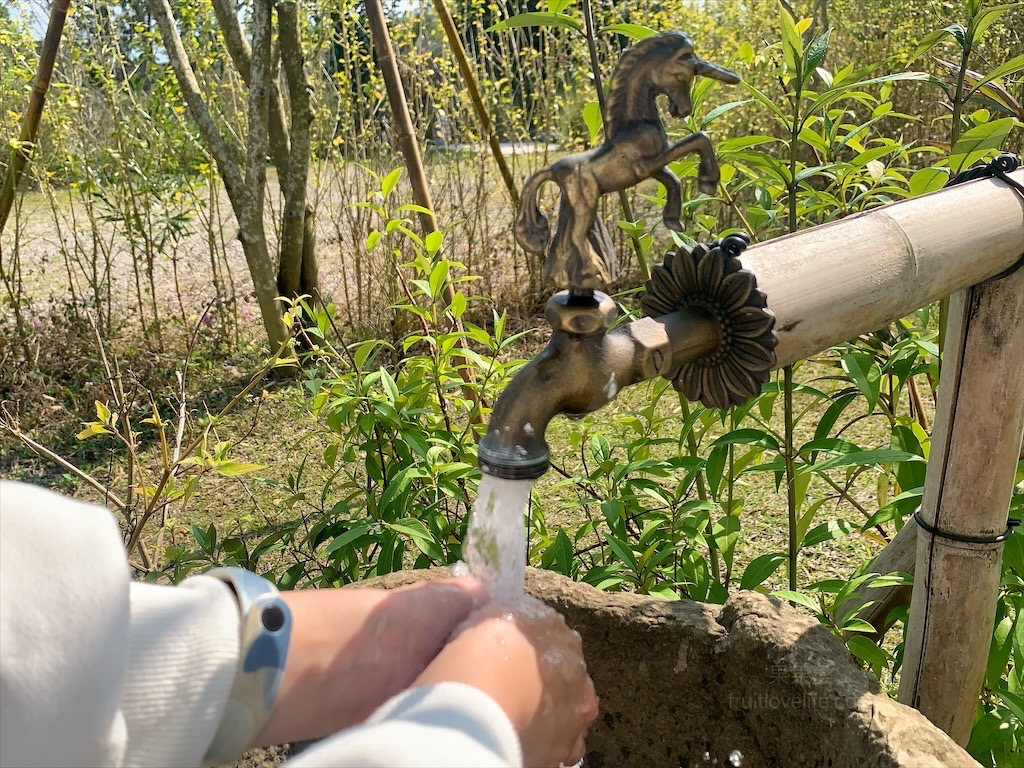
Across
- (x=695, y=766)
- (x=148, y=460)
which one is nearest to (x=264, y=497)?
(x=148, y=460)

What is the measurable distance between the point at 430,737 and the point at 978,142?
1141 mm

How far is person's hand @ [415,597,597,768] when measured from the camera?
751 millimetres

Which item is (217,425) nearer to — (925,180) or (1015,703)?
(925,180)

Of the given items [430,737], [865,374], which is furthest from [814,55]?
[430,737]

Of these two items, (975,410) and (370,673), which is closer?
(370,673)

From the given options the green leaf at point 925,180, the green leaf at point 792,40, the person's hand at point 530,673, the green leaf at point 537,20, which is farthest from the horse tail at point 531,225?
the green leaf at point 925,180

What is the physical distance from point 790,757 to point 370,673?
567 mm

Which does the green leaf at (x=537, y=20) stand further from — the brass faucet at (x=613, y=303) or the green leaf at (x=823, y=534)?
the green leaf at (x=823, y=534)

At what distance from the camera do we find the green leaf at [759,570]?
137 cm

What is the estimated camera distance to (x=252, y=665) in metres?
0.82

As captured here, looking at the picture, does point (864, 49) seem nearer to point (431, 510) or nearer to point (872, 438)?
point (872, 438)

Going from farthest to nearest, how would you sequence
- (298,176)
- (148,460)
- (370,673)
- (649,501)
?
(298,176) → (148,460) → (649,501) → (370,673)

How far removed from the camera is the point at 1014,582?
128cm

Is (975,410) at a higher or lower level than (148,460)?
higher
